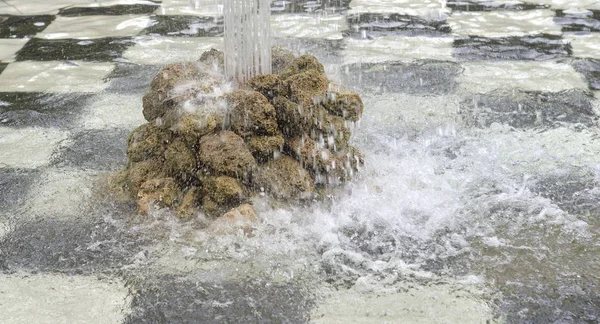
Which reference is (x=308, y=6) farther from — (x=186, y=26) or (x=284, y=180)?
(x=284, y=180)

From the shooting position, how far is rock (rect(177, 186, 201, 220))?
2.64 meters

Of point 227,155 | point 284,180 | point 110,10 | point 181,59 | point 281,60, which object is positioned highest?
point 110,10

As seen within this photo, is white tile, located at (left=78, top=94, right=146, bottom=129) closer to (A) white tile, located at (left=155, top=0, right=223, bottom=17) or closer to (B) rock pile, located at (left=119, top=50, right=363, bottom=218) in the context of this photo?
(B) rock pile, located at (left=119, top=50, right=363, bottom=218)

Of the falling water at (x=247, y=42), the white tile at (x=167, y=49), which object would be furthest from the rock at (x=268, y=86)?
the white tile at (x=167, y=49)

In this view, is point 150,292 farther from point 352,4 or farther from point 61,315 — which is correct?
point 352,4

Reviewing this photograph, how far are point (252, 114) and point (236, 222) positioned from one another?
1.41 feet

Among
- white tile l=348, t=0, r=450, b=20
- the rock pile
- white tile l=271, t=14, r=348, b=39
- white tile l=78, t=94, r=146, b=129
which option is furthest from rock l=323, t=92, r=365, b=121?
white tile l=348, t=0, r=450, b=20

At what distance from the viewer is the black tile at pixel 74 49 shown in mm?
4438

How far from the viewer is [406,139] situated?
3.29 metres

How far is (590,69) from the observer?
13.3 feet

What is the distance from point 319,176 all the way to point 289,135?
0.67 feet

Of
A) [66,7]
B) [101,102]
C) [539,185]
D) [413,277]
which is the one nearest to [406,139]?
[539,185]

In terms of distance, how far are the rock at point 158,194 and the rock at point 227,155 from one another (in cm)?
16

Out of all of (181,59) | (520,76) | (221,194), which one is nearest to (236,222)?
(221,194)
